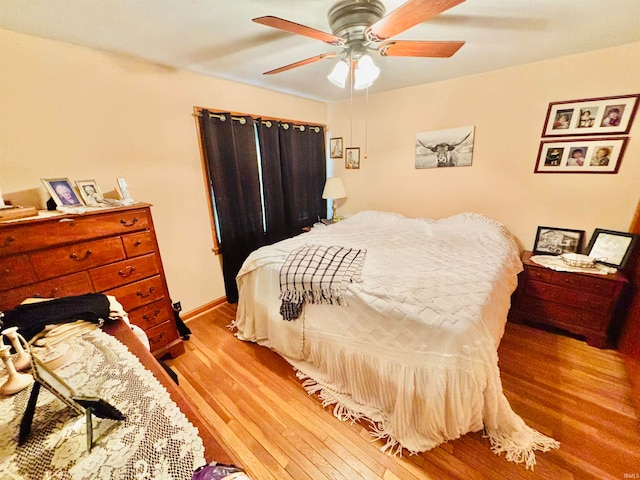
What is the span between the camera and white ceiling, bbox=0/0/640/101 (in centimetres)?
135

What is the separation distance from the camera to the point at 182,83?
226 cm

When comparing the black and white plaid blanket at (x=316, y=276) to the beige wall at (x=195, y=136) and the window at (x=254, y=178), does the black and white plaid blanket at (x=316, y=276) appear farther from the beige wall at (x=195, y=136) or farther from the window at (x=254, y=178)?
the beige wall at (x=195, y=136)

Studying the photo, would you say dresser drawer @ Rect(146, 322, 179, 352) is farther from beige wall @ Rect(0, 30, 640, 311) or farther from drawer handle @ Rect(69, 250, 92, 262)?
drawer handle @ Rect(69, 250, 92, 262)

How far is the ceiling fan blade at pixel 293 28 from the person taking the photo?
109 centimetres

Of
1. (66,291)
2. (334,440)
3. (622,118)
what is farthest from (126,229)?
(622,118)

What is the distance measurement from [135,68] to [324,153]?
7.70 ft

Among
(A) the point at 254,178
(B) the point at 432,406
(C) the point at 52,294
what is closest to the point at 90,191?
(C) the point at 52,294

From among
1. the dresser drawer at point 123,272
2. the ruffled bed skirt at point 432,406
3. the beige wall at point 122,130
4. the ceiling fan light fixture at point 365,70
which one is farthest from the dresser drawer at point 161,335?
the ceiling fan light fixture at point 365,70

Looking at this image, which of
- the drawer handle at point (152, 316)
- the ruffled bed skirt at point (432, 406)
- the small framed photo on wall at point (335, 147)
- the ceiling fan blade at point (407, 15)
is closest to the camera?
the ceiling fan blade at point (407, 15)

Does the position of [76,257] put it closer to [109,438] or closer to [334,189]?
[109,438]

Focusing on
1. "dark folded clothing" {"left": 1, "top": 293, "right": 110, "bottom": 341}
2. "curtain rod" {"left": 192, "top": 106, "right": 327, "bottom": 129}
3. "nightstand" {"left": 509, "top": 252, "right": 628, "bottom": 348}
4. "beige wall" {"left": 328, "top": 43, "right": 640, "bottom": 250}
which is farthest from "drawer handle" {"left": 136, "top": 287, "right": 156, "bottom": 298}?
"nightstand" {"left": 509, "top": 252, "right": 628, "bottom": 348}

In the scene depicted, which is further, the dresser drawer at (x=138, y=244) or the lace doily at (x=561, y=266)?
the lace doily at (x=561, y=266)

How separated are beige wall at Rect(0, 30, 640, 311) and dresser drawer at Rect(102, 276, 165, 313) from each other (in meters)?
0.55

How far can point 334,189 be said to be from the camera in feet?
11.6
